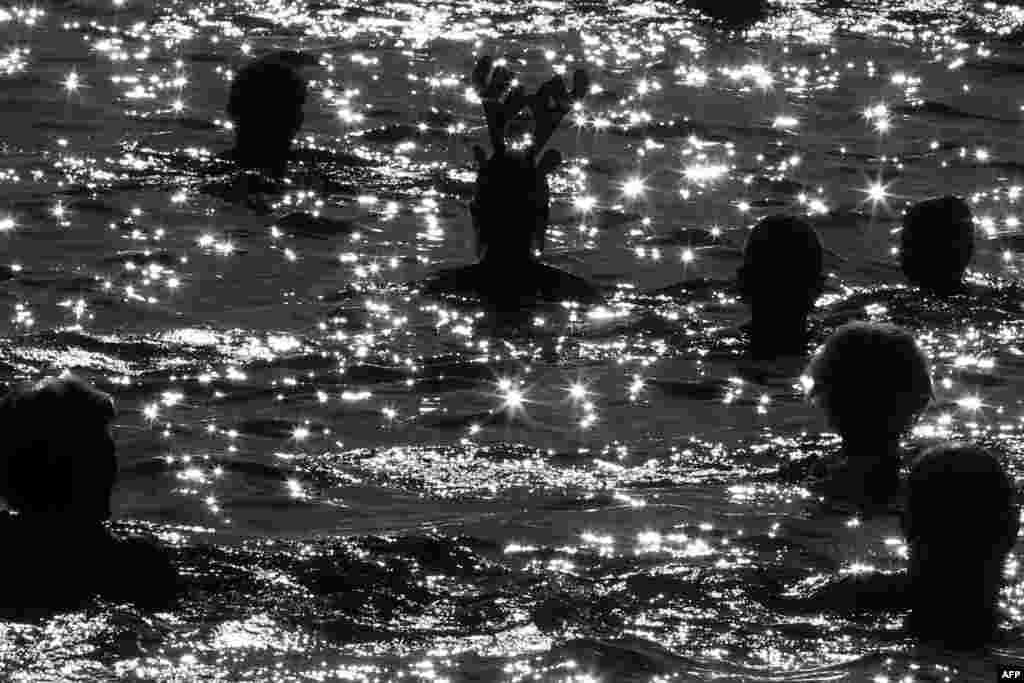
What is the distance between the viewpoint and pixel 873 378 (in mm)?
9188

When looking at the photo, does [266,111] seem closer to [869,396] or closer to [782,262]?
[782,262]

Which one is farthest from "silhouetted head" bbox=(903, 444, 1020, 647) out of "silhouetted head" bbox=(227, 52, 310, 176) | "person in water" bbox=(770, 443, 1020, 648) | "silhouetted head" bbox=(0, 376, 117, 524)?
"silhouetted head" bbox=(227, 52, 310, 176)

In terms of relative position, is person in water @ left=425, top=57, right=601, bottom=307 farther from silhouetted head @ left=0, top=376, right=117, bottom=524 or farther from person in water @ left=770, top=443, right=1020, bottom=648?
person in water @ left=770, top=443, right=1020, bottom=648

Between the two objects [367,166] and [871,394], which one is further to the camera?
[367,166]

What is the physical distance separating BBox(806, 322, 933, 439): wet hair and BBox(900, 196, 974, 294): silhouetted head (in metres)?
4.05

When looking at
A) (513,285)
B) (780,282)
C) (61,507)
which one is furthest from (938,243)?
(61,507)

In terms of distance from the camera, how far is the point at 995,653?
23.6 feet

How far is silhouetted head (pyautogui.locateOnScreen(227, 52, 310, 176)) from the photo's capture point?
16.2m

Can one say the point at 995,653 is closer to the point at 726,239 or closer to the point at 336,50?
the point at 726,239

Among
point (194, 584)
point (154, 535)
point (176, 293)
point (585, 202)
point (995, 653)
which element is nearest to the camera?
point (995, 653)

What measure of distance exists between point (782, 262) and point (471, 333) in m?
1.98

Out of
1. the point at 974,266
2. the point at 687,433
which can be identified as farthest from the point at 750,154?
the point at 687,433

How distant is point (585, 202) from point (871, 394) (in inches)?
285

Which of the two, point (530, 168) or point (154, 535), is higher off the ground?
point (530, 168)
